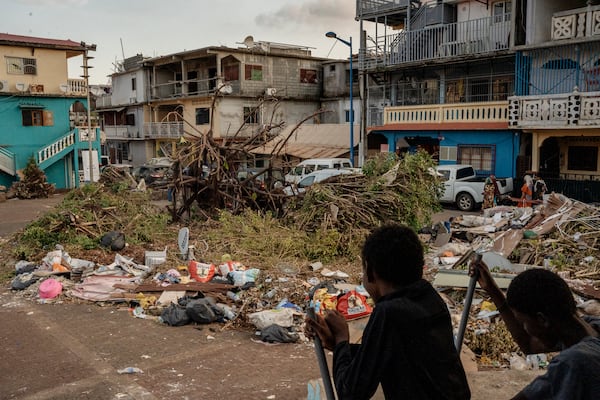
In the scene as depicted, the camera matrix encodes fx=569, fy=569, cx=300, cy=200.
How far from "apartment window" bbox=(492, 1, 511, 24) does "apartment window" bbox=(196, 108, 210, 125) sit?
767 inches

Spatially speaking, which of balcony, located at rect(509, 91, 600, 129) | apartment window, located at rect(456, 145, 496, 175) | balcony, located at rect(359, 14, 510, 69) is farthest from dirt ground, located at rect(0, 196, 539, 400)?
balcony, located at rect(359, 14, 510, 69)

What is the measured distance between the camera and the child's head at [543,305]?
2.31 meters

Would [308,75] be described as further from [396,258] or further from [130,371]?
[396,258]

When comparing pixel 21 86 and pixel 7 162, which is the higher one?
pixel 21 86

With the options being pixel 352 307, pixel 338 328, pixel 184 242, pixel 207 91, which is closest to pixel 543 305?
pixel 338 328

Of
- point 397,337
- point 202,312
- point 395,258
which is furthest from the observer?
point 202,312

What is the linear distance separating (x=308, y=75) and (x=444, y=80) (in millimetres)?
14452

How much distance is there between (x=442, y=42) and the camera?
25312mm

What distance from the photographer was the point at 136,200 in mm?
13586

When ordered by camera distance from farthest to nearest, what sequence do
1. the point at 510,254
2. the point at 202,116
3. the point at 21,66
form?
the point at 202,116 → the point at 21,66 → the point at 510,254

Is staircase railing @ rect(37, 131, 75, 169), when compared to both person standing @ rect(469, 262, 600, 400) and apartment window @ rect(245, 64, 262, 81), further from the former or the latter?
person standing @ rect(469, 262, 600, 400)

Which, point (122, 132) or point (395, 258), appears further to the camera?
point (122, 132)

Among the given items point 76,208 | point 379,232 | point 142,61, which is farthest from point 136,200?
point 142,61

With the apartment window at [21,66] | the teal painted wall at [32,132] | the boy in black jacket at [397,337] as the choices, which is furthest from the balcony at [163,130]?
the boy in black jacket at [397,337]
